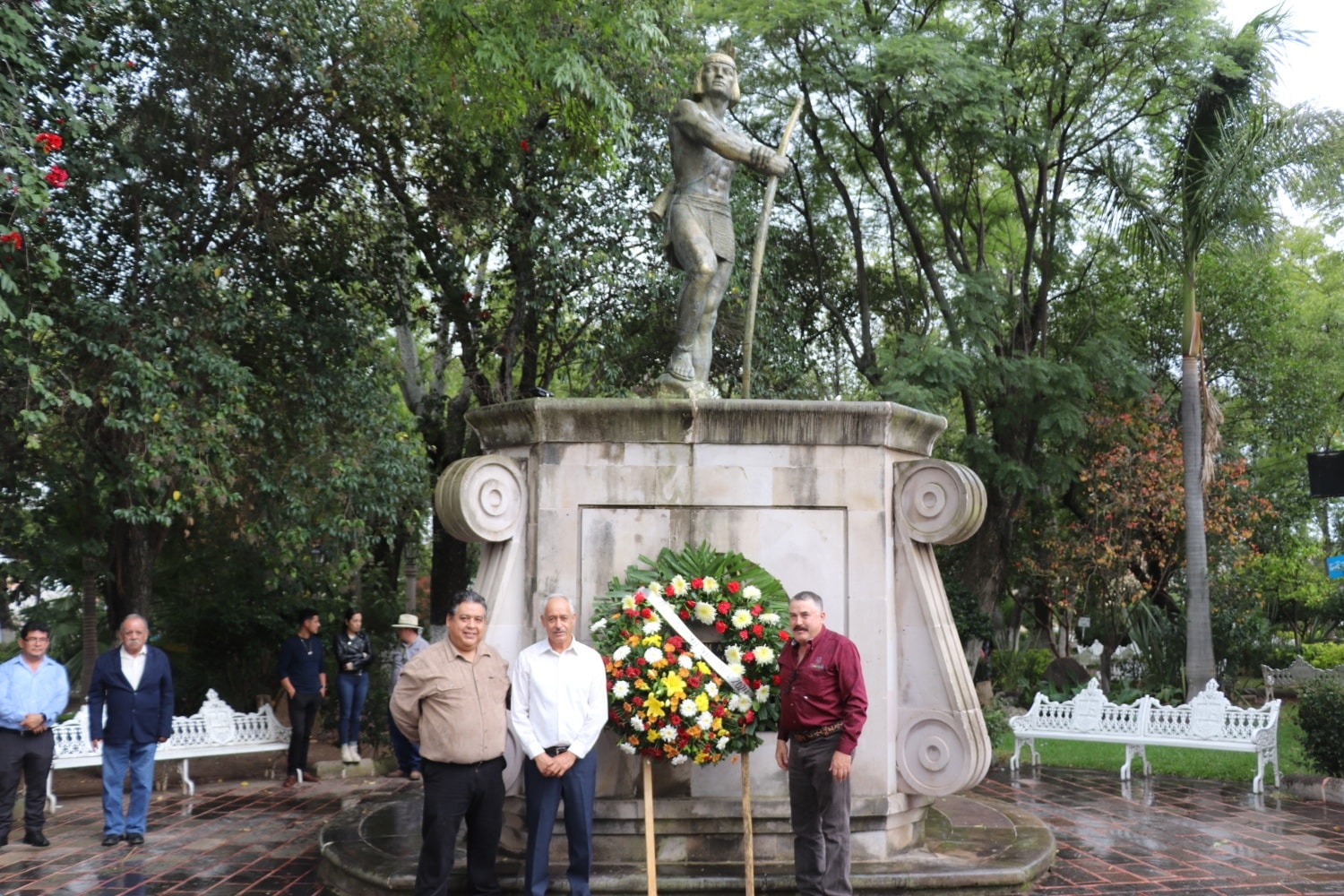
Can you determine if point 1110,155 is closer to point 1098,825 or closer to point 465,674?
point 1098,825

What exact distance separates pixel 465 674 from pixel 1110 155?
14.2 m

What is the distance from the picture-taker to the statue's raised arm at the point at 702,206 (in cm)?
699

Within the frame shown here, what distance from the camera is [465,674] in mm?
5559

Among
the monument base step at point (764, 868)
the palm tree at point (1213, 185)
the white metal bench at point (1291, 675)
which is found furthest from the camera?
the white metal bench at point (1291, 675)

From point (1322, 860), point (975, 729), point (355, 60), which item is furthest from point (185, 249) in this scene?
point (1322, 860)

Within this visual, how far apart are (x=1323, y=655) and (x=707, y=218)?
21.1 metres

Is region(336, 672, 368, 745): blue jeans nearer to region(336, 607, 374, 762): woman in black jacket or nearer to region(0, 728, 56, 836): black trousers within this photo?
region(336, 607, 374, 762): woman in black jacket

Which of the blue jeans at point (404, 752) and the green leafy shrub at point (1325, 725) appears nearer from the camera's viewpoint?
the green leafy shrub at point (1325, 725)

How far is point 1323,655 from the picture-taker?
23156 mm

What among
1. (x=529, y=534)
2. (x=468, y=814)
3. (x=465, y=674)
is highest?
(x=529, y=534)

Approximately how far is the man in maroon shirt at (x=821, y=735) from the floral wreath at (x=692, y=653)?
1.22 ft

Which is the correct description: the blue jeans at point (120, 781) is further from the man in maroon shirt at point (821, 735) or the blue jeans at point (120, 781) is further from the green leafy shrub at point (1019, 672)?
the green leafy shrub at point (1019, 672)

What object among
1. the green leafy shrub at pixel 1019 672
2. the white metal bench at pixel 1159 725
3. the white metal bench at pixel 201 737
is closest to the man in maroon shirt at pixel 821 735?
the white metal bench at pixel 1159 725

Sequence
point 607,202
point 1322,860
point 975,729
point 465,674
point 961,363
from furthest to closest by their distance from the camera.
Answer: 1. point 961,363
2. point 607,202
3. point 1322,860
4. point 975,729
5. point 465,674
